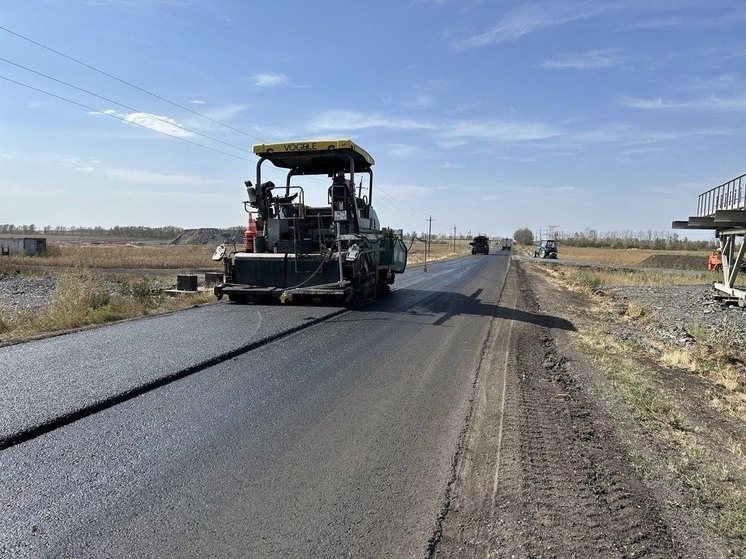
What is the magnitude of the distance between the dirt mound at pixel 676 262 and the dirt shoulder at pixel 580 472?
47.3 m

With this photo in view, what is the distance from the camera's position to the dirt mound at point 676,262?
47.8m

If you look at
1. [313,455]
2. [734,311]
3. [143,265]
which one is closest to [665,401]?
Result: [313,455]

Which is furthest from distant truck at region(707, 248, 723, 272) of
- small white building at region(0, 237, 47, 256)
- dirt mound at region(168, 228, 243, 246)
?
dirt mound at region(168, 228, 243, 246)

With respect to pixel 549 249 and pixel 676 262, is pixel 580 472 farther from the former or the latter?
pixel 549 249

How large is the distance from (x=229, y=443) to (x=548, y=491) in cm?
223

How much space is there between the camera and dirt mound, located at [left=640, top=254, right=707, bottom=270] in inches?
1880

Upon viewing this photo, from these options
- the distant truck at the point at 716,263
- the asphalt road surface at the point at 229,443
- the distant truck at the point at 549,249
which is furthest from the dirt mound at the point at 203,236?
the asphalt road surface at the point at 229,443

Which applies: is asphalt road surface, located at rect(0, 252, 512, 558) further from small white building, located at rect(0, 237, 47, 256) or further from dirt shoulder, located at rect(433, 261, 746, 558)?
small white building, located at rect(0, 237, 47, 256)

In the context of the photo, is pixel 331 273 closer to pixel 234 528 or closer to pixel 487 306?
pixel 487 306

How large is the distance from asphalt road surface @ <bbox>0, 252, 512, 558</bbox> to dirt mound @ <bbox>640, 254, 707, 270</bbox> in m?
48.0

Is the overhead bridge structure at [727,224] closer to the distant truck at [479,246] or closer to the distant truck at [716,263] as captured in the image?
the distant truck at [716,263]

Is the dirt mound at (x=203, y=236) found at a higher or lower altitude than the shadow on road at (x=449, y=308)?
higher

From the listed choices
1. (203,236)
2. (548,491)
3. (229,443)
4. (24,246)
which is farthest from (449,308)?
(203,236)

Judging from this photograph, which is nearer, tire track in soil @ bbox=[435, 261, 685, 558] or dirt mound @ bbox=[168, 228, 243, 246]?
tire track in soil @ bbox=[435, 261, 685, 558]
